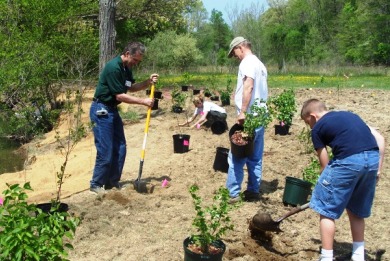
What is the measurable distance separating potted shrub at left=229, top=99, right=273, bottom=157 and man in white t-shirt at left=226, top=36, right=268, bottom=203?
0.10 metres

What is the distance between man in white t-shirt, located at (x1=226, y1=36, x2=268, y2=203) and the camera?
540 cm

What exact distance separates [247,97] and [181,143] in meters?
3.27

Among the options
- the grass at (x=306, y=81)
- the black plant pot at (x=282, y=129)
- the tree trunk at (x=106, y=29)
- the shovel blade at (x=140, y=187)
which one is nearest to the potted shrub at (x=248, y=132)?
the shovel blade at (x=140, y=187)

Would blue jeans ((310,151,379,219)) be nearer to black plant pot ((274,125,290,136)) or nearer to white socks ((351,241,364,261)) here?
white socks ((351,241,364,261))

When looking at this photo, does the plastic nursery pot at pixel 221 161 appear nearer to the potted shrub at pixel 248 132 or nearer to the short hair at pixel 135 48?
the potted shrub at pixel 248 132

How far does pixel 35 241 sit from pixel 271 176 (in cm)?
483

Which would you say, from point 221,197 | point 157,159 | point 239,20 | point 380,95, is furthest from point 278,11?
point 221,197

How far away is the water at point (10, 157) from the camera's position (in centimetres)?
1027

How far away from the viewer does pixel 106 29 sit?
13.1m

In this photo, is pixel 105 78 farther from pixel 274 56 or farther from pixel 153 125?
pixel 274 56

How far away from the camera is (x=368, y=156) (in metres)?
3.72

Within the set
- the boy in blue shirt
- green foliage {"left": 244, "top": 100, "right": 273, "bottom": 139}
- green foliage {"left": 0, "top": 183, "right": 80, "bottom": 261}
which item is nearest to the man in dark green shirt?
green foliage {"left": 244, "top": 100, "right": 273, "bottom": 139}

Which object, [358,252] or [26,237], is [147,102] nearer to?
[358,252]

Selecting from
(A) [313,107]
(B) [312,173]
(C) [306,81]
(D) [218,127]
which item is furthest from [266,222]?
(C) [306,81]
